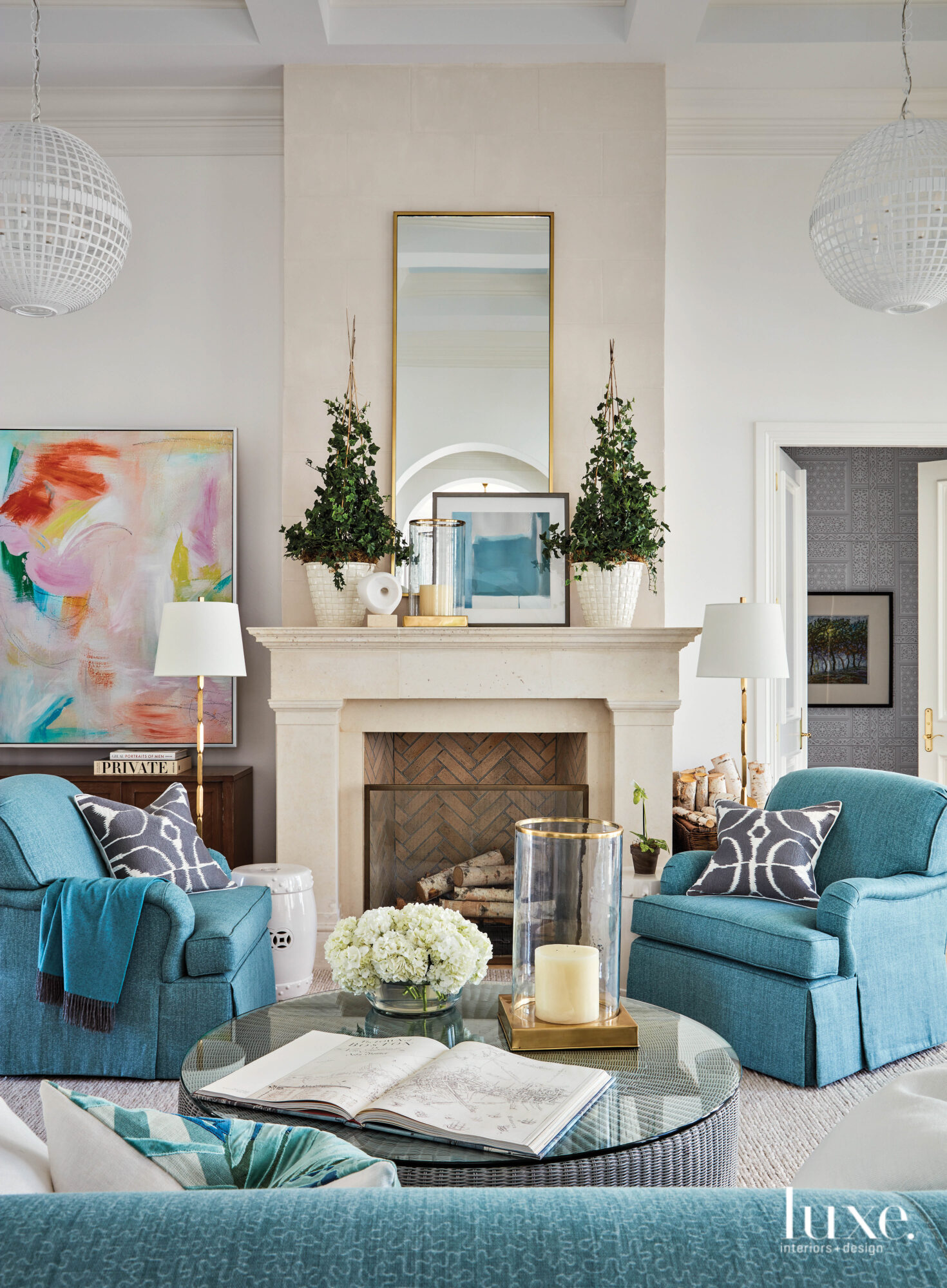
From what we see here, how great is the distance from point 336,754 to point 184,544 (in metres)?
1.19

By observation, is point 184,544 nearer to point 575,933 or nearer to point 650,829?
Answer: point 650,829

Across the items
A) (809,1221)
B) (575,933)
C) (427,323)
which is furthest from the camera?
(427,323)

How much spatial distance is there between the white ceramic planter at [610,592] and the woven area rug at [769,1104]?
176 centimetres

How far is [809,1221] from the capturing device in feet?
1.90

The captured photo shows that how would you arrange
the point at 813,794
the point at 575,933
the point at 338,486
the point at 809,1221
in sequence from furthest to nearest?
the point at 338,486 < the point at 813,794 < the point at 575,933 < the point at 809,1221

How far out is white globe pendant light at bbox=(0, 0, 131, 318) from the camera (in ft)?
9.01

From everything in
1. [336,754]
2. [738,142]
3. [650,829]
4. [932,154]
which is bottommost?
[650,829]

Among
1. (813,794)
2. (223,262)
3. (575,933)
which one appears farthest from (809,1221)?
(223,262)

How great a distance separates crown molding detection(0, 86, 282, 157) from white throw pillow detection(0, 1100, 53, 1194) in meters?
4.45

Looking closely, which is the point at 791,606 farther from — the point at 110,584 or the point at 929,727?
the point at 110,584

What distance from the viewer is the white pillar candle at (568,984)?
6.37ft

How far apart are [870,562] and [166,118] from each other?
4.69 meters

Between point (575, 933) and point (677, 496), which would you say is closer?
point (575, 933)

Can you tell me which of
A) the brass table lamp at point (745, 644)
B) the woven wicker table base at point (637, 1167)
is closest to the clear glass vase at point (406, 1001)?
the woven wicker table base at point (637, 1167)
